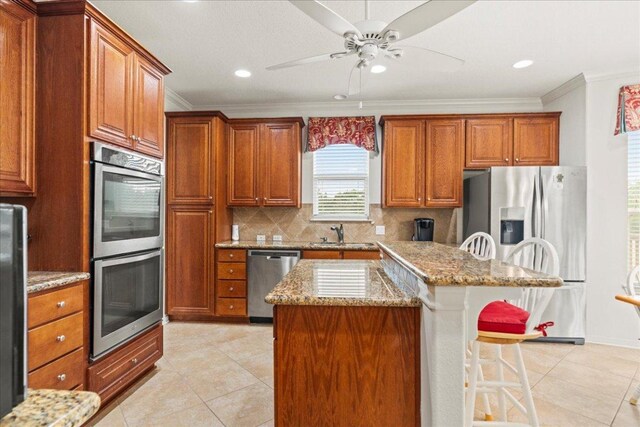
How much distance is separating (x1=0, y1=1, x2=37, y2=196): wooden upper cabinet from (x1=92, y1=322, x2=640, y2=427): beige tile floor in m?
1.53

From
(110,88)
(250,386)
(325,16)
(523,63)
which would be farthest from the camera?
(523,63)

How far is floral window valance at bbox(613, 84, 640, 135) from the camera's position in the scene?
3150 mm

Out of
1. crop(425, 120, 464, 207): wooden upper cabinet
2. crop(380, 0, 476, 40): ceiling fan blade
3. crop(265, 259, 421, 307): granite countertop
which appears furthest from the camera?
crop(425, 120, 464, 207): wooden upper cabinet

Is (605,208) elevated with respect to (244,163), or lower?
lower

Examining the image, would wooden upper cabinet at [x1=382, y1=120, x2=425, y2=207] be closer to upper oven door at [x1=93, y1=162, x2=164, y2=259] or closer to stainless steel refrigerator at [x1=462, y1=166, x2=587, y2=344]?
stainless steel refrigerator at [x1=462, y1=166, x2=587, y2=344]

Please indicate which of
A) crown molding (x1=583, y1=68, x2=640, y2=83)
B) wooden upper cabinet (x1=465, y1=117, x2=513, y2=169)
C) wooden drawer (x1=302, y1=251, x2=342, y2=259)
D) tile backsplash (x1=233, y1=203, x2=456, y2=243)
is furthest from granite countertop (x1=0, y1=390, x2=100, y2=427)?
crown molding (x1=583, y1=68, x2=640, y2=83)

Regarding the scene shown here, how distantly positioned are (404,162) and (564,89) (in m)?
1.92

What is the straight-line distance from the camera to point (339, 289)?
58.1 inches

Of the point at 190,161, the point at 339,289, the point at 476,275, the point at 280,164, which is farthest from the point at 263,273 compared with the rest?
the point at 476,275

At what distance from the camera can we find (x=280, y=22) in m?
2.46

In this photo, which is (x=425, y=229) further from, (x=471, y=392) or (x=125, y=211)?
(x=125, y=211)

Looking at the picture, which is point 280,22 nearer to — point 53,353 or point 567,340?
point 53,353

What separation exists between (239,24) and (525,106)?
3.61 metres

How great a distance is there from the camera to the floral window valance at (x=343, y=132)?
4133 mm
